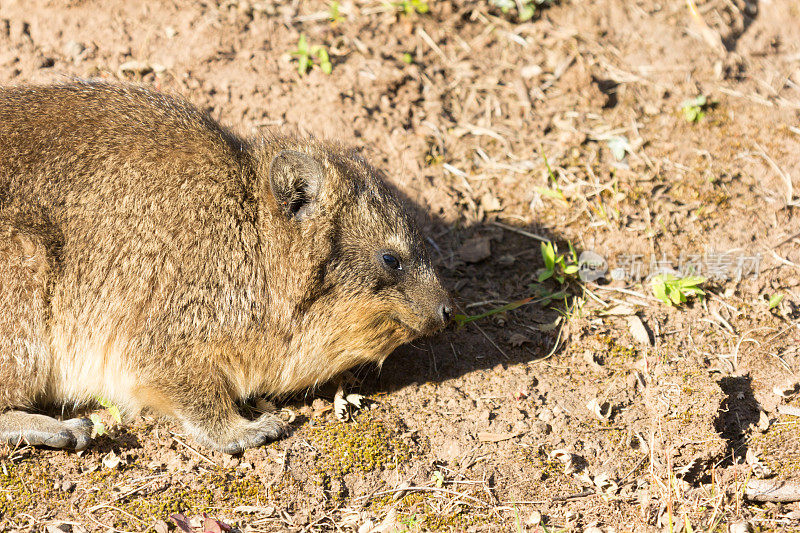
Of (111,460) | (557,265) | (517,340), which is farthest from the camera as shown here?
(557,265)

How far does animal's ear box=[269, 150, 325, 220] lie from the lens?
497 centimetres

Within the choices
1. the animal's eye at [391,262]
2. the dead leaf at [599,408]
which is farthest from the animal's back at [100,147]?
the dead leaf at [599,408]

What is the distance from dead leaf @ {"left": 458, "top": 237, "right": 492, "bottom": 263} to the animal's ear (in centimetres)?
198

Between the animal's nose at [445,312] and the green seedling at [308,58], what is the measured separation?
3.07m

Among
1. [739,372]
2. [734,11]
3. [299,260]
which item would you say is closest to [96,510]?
[299,260]

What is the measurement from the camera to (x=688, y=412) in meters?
5.11

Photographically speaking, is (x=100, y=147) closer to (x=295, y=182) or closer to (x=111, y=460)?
(x=295, y=182)

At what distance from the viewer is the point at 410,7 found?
7.92 meters

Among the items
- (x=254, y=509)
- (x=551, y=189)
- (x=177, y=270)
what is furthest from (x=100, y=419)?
(x=551, y=189)

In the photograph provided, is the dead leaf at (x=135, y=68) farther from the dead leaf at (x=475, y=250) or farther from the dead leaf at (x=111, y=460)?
the dead leaf at (x=111, y=460)

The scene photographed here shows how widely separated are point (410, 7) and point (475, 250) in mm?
2880

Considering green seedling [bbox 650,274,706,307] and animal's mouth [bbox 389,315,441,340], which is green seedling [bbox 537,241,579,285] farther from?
animal's mouth [bbox 389,315,441,340]

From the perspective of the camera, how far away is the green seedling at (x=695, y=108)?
752 cm

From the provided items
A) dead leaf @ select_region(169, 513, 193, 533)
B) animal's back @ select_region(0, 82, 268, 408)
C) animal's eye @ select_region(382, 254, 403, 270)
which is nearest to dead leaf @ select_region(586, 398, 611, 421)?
animal's eye @ select_region(382, 254, 403, 270)
